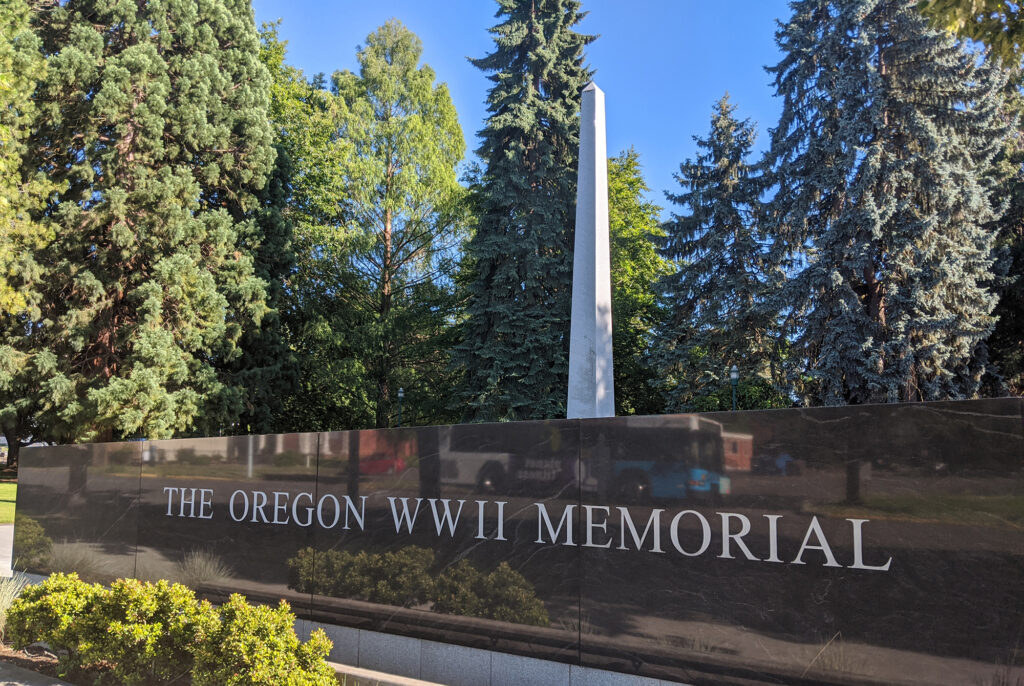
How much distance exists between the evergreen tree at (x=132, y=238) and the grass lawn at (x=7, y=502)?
242cm

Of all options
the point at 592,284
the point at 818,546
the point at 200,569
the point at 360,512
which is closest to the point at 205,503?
the point at 200,569

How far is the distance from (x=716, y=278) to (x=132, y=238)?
1598cm

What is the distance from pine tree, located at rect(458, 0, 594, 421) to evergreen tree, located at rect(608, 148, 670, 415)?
6.70 ft

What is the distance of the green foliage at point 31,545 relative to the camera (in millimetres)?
10383

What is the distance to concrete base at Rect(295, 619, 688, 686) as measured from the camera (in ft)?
17.3

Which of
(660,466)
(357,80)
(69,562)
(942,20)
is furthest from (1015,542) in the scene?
(357,80)

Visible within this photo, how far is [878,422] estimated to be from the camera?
432 cm

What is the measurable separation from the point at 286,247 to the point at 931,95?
18.6 meters

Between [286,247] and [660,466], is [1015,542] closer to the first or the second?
[660,466]

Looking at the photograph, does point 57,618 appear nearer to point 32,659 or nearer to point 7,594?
point 32,659

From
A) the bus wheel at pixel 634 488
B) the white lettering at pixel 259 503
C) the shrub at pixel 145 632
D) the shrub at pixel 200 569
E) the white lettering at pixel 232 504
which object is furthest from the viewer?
the shrub at pixel 200 569

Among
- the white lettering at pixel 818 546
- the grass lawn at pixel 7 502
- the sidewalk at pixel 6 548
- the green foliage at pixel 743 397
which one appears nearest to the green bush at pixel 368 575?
the white lettering at pixel 818 546

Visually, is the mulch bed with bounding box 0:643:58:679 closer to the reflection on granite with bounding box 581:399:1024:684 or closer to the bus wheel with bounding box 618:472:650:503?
the reflection on granite with bounding box 581:399:1024:684

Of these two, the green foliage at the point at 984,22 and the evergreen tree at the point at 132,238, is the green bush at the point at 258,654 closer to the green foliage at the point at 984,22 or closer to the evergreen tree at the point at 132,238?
the green foliage at the point at 984,22
